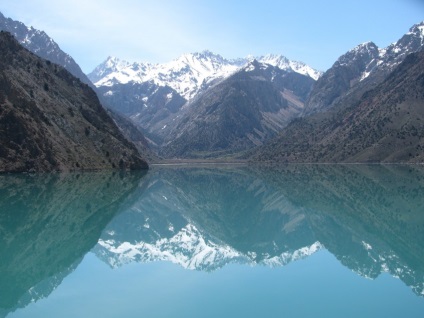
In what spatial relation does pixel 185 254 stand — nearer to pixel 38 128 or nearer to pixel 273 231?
pixel 273 231

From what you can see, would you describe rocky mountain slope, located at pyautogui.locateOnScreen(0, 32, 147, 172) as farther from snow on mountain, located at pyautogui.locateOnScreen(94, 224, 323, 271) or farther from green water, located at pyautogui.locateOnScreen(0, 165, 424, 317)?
snow on mountain, located at pyautogui.locateOnScreen(94, 224, 323, 271)

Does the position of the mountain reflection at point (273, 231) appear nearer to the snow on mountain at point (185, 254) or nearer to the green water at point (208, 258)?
the snow on mountain at point (185, 254)

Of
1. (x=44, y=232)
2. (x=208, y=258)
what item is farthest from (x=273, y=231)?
(x=44, y=232)

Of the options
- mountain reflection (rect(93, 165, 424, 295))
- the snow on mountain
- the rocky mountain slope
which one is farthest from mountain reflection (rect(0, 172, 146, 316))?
the rocky mountain slope

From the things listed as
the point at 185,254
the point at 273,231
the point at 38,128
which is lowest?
the point at 38,128

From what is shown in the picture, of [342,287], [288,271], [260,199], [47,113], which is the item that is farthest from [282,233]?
[47,113]

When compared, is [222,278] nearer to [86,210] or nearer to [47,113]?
[86,210]

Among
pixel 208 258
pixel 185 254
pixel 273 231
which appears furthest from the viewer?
pixel 273 231

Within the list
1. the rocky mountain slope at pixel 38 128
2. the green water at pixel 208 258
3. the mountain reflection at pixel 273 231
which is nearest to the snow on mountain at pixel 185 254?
the mountain reflection at pixel 273 231
